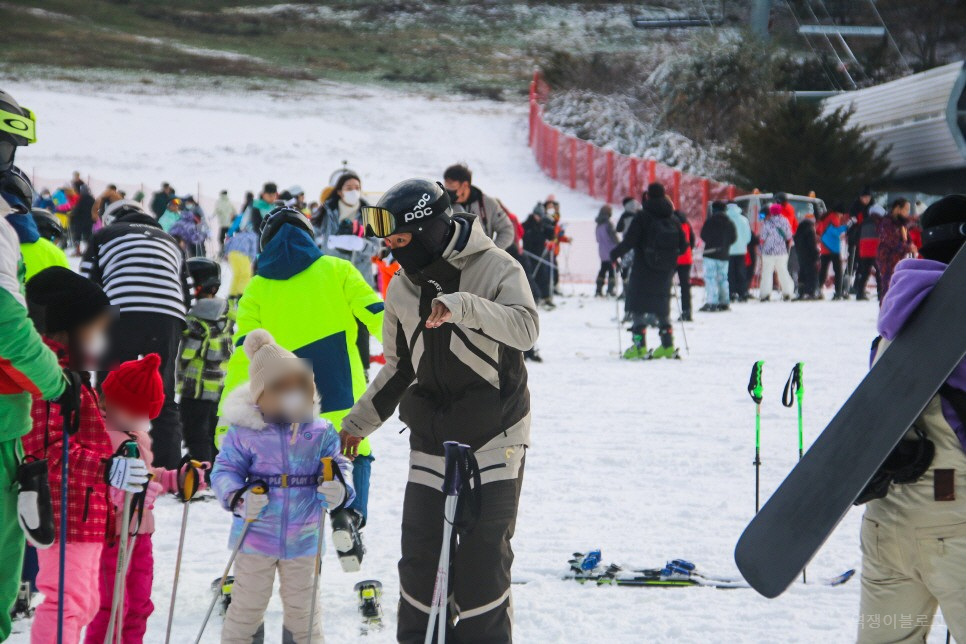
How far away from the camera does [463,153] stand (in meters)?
42.4

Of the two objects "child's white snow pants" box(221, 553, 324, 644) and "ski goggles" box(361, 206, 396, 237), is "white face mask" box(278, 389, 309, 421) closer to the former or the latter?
"child's white snow pants" box(221, 553, 324, 644)

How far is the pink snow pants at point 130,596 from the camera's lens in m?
3.74

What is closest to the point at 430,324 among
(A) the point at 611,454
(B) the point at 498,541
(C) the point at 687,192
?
(B) the point at 498,541

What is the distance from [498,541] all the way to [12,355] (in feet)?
4.97

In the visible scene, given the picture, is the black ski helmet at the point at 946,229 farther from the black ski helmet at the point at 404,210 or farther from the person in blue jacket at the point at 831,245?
the person in blue jacket at the point at 831,245

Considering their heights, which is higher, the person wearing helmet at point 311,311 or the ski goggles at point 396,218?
the ski goggles at point 396,218

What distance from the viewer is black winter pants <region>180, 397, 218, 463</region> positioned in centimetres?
642

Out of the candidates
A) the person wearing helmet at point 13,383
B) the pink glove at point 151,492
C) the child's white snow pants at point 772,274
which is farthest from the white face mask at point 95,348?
the child's white snow pants at point 772,274

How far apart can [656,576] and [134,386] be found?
242 centimetres

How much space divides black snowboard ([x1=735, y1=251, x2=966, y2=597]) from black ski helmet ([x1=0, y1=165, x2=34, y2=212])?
2.55 m

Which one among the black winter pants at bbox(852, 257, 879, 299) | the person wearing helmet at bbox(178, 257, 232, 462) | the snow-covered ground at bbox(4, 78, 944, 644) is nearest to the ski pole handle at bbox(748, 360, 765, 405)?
the snow-covered ground at bbox(4, 78, 944, 644)

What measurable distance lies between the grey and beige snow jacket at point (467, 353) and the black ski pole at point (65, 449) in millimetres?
1005

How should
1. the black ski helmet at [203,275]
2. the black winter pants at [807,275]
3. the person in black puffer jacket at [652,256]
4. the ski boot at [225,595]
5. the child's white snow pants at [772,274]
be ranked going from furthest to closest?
the black winter pants at [807,275] < the child's white snow pants at [772,274] < the person in black puffer jacket at [652,256] < the black ski helmet at [203,275] < the ski boot at [225,595]

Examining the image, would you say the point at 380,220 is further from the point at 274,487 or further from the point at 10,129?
the point at 10,129
